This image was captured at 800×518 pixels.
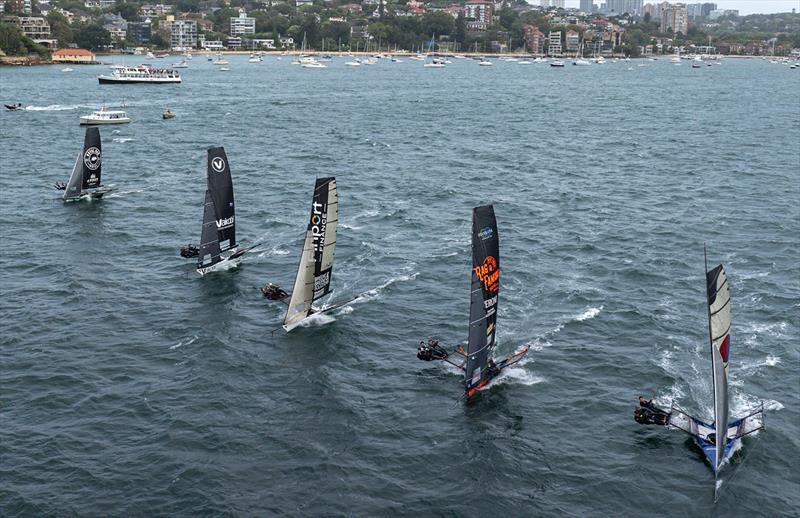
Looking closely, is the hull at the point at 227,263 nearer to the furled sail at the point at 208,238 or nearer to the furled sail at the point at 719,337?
the furled sail at the point at 208,238

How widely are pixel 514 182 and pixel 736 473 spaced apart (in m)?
67.4

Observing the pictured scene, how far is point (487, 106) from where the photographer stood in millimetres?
195500

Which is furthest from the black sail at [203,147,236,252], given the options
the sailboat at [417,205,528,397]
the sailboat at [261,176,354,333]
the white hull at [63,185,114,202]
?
the white hull at [63,185,114,202]

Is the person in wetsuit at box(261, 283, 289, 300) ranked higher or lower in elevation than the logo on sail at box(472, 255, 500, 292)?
lower

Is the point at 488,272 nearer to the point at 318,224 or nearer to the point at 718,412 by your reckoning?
the point at 718,412

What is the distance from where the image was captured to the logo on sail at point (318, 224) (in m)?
53.3

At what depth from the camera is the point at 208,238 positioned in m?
63.4

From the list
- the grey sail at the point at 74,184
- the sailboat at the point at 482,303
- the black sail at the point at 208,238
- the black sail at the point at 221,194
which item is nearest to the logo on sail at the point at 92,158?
the grey sail at the point at 74,184

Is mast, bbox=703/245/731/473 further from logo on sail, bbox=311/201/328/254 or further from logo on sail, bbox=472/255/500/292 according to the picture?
logo on sail, bbox=311/201/328/254

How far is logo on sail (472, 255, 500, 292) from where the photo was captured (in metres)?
43.2

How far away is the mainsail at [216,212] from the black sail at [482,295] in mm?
25827

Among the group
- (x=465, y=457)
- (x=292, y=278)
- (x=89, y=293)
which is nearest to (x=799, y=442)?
(x=465, y=457)

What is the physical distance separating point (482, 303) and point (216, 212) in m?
26.8

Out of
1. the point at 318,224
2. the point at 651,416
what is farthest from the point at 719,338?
the point at 318,224
